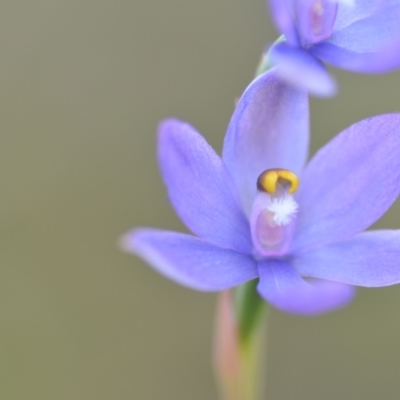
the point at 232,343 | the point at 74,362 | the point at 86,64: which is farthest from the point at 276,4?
the point at 86,64

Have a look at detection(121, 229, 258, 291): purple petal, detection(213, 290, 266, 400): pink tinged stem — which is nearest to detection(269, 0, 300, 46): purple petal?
detection(121, 229, 258, 291): purple petal

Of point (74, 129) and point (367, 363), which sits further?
point (74, 129)

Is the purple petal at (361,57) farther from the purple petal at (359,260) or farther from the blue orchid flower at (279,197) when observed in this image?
the purple petal at (359,260)

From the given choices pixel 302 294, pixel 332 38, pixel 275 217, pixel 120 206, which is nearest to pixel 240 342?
pixel 275 217

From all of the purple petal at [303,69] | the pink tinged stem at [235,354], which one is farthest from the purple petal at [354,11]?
the pink tinged stem at [235,354]

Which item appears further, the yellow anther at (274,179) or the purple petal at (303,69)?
the yellow anther at (274,179)

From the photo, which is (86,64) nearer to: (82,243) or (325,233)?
(82,243)

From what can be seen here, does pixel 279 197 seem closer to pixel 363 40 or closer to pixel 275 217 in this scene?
pixel 275 217
